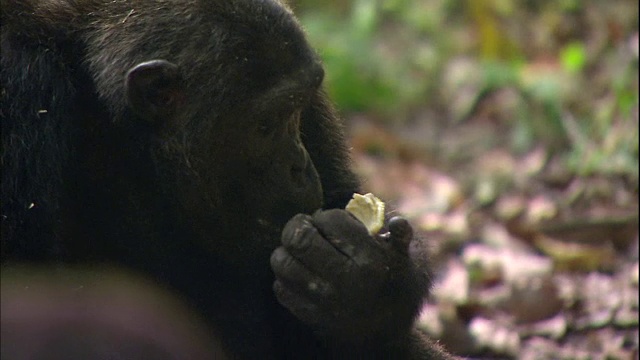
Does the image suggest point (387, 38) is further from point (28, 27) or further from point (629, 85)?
point (28, 27)

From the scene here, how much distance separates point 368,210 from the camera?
4465 mm

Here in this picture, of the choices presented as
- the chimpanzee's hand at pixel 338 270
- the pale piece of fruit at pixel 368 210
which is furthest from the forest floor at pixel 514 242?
the chimpanzee's hand at pixel 338 270

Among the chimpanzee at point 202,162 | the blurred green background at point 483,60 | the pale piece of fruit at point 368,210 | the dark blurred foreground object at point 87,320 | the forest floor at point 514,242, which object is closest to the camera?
the dark blurred foreground object at point 87,320

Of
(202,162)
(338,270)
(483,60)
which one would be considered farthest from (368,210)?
(483,60)

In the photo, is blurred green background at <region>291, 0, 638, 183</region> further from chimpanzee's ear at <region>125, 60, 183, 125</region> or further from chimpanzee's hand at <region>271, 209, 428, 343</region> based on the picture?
chimpanzee's ear at <region>125, 60, 183, 125</region>

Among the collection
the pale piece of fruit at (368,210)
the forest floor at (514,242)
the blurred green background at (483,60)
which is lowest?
the pale piece of fruit at (368,210)

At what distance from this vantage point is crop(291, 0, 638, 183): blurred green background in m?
9.02

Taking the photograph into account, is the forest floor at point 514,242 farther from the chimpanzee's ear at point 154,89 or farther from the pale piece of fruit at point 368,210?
the chimpanzee's ear at point 154,89

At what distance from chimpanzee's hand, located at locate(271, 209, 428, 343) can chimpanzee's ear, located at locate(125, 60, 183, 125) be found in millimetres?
637

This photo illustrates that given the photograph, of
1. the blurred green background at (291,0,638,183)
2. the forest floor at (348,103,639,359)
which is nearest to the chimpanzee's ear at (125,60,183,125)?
the forest floor at (348,103,639,359)

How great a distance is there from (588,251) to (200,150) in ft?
10.7

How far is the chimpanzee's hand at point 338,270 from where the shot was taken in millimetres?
4133

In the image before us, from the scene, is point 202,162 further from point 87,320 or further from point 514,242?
point 514,242

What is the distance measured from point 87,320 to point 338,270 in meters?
1.03
